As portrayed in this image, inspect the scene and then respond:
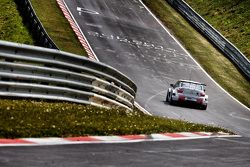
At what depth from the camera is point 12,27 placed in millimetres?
29938

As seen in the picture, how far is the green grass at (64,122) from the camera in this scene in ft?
29.2

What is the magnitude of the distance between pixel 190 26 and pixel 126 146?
119ft

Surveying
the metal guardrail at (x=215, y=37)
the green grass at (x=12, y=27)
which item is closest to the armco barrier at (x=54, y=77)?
the green grass at (x=12, y=27)

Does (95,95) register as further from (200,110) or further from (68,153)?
(200,110)

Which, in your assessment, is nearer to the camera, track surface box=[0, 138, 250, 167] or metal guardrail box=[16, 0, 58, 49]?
track surface box=[0, 138, 250, 167]

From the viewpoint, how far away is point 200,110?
24.7 m

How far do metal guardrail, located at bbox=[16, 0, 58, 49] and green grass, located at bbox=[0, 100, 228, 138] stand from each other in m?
12.7

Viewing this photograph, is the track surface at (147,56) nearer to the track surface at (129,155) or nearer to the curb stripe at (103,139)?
the curb stripe at (103,139)

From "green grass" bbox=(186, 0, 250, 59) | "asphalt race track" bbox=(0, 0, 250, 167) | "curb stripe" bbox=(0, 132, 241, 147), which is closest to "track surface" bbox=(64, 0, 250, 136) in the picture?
"asphalt race track" bbox=(0, 0, 250, 167)

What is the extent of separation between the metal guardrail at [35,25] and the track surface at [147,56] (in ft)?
12.9

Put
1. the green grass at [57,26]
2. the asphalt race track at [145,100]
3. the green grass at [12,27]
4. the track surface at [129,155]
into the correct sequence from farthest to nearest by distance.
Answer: the green grass at [57,26] → the green grass at [12,27] → the asphalt race track at [145,100] → the track surface at [129,155]

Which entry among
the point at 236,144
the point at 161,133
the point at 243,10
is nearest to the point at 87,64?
the point at 161,133

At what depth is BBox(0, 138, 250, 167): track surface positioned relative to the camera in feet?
22.3

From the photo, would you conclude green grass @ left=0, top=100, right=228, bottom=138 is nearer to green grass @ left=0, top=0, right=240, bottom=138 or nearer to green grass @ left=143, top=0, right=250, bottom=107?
green grass @ left=0, top=0, right=240, bottom=138
